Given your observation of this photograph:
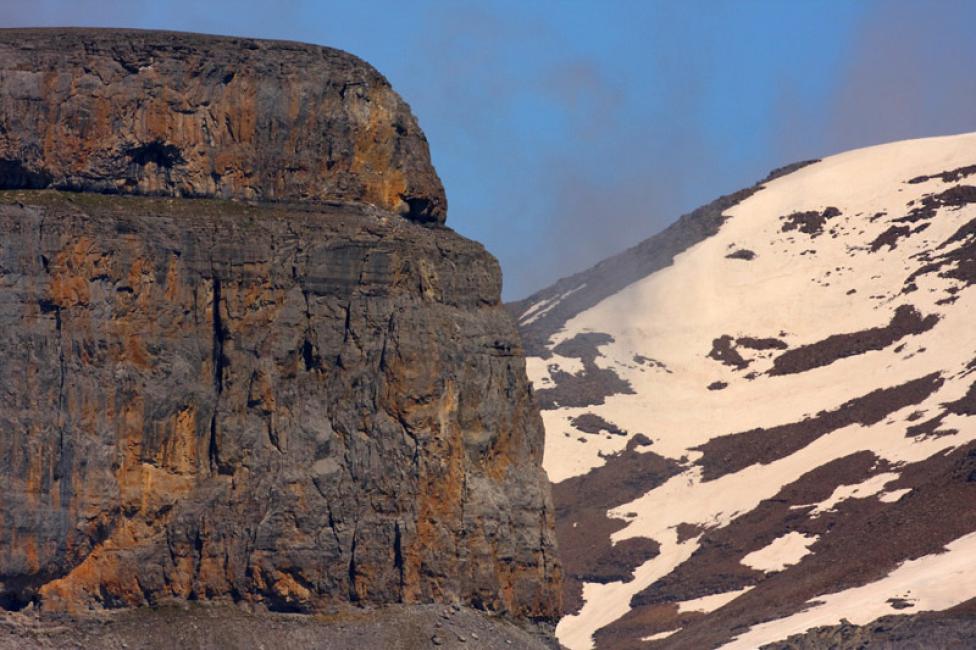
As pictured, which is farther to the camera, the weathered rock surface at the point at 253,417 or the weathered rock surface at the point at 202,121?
the weathered rock surface at the point at 202,121

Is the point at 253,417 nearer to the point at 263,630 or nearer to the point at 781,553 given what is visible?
the point at 263,630

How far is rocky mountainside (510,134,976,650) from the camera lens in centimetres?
11600

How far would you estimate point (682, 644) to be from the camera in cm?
11306

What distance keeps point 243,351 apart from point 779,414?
276 ft

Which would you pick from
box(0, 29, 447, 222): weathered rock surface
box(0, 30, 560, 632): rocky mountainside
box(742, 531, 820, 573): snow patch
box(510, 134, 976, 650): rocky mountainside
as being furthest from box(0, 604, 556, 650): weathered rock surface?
box(742, 531, 820, 573): snow patch

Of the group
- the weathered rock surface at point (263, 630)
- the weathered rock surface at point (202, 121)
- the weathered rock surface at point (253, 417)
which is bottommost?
the weathered rock surface at point (263, 630)

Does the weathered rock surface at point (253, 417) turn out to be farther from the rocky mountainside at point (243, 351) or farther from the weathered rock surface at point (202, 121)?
the weathered rock surface at point (202, 121)

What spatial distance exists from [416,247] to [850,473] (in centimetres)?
6902

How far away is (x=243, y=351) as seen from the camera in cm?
6450

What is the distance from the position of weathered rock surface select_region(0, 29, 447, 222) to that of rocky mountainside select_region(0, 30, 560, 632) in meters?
0.06

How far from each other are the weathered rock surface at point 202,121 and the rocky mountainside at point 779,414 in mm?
39973

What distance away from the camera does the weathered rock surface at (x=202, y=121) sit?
215 ft

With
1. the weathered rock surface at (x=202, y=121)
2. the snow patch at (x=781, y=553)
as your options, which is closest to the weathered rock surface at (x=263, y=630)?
the weathered rock surface at (x=202, y=121)

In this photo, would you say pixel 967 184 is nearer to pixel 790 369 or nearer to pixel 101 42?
pixel 790 369
